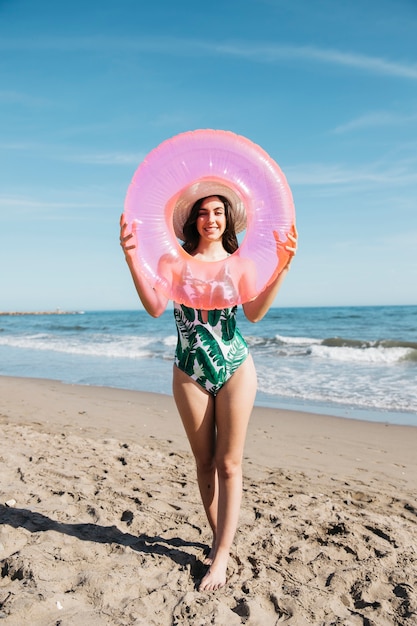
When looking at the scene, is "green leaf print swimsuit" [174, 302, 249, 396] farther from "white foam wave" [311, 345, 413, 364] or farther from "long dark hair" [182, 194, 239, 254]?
"white foam wave" [311, 345, 413, 364]

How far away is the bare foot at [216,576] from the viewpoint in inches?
102

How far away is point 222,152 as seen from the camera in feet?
8.87

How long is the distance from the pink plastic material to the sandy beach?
1464 mm

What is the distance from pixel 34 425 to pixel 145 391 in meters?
2.96

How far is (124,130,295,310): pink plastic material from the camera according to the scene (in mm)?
2621

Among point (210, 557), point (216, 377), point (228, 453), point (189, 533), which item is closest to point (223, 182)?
point (216, 377)

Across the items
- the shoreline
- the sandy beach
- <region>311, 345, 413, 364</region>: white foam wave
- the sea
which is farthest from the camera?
<region>311, 345, 413, 364</region>: white foam wave

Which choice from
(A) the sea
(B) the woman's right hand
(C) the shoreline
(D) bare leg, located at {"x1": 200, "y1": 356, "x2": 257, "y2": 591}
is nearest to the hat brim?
(B) the woman's right hand

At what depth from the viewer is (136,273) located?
2621mm

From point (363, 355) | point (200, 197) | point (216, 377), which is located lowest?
point (363, 355)

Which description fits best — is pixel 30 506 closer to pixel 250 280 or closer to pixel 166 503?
pixel 166 503

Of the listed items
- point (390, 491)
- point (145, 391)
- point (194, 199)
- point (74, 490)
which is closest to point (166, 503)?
point (74, 490)

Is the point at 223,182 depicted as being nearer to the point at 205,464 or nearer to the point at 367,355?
the point at 205,464

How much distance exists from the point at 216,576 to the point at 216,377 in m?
1.02
